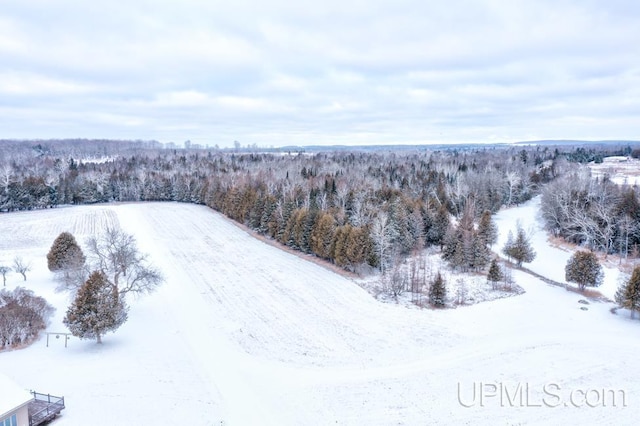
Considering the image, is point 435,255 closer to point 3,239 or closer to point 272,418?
point 272,418

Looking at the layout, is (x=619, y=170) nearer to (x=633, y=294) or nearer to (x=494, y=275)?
(x=494, y=275)

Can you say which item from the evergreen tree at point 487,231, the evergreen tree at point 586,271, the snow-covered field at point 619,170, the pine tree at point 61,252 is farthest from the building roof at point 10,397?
the snow-covered field at point 619,170

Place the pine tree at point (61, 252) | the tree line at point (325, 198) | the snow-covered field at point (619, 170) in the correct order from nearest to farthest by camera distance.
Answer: the pine tree at point (61, 252), the tree line at point (325, 198), the snow-covered field at point (619, 170)

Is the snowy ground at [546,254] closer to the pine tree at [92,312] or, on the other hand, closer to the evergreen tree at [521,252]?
the evergreen tree at [521,252]

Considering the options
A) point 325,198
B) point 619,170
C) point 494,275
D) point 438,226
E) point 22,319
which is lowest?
point 22,319

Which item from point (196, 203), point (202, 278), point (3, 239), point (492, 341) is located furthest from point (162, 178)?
point (492, 341)

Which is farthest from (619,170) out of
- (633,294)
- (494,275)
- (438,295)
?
(438,295)
